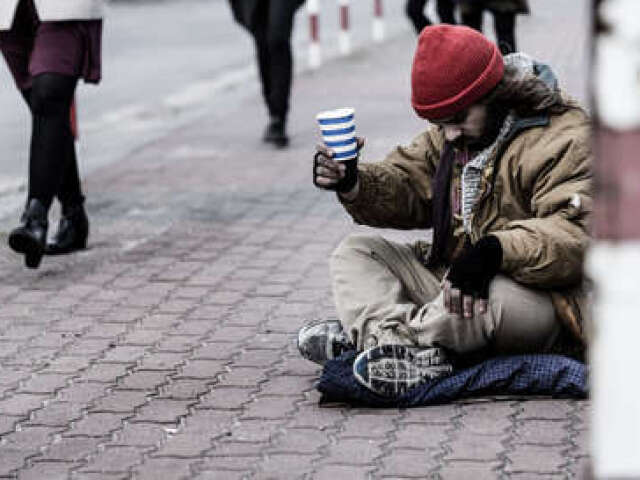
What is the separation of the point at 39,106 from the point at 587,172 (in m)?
2.80

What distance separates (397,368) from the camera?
14.9 feet

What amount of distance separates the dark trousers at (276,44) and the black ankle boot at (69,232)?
114 inches

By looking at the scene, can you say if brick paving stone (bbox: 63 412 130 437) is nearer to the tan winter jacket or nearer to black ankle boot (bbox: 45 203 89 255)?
the tan winter jacket

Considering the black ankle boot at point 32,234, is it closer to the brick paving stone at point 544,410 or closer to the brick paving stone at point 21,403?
the brick paving stone at point 21,403

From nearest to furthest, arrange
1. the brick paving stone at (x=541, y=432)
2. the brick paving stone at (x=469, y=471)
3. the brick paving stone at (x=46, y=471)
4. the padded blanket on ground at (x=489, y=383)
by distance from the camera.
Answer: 1. the brick paving stone at (x=469, y=471)
2. the brick paving stone at (x=46, y=471)
3. the brick paving stone at (x=541, y=432)
4. the padded blanket on ground at (x=489, y=383)

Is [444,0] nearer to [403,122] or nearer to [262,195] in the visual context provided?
[403,122]

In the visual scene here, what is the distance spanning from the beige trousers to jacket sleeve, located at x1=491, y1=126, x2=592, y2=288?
0.31ft

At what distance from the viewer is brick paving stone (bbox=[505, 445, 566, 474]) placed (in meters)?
3.98

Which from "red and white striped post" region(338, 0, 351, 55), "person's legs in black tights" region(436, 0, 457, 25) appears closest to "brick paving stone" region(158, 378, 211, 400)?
"person's legs in black tights" region(436, 0, 457, 25)

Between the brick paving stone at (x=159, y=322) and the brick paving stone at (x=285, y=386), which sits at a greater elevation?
the brick paving stone at (x=285, y=386)

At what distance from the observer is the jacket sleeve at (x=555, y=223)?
440 centimetres

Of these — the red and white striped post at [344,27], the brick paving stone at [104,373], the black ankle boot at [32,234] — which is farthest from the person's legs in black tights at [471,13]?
the brick paving stone at [104,373]

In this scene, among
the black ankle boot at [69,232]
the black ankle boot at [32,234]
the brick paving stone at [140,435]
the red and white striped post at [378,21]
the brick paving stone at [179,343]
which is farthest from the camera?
the red and white striped post at [378,21]

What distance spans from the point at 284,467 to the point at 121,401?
841 millimetres
